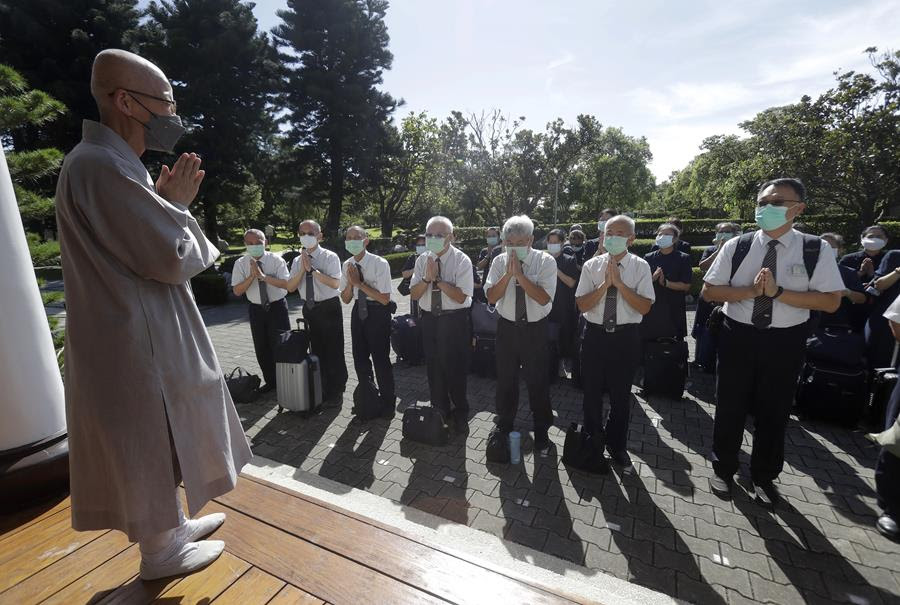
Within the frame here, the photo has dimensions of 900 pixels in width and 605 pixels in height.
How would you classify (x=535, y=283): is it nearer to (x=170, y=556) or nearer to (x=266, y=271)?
(x=170, y=556)

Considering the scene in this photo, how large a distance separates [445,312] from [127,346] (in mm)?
3159

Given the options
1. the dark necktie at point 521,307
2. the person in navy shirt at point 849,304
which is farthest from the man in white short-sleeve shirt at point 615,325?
the person in navy shirt at point 849,304

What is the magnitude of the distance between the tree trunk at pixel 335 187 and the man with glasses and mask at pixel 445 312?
24092mm

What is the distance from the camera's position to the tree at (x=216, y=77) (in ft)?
73.9

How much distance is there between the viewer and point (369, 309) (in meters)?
5.06

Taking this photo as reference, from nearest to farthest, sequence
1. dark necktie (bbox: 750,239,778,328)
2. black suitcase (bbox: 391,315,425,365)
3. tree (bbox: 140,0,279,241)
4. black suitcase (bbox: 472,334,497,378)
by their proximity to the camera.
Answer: dark necktie (bbox: 750,239,778,328)
black suitcase (bbox: 472,334,497,378)
black suitcase (bbox: 391,315,425,365)
tree (bbox: 140,0,279,241)

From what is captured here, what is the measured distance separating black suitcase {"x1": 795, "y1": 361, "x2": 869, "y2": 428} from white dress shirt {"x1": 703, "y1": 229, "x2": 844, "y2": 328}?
2194 mm

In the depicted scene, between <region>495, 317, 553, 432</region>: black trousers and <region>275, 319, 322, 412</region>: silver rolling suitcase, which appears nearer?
<region>495, 317, 553, 432</region>: black trousers

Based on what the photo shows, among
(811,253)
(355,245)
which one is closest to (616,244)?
(811,253)

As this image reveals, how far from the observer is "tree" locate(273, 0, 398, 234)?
2558 centimetres

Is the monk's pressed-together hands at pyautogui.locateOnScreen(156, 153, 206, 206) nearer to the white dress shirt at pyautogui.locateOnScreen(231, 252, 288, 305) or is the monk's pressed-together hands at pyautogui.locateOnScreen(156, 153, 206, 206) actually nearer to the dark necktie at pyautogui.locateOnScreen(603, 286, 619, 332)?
the dark necktie at pyautogui.locateOnScreen(603, 286, 619, 332)

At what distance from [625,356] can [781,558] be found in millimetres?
1741

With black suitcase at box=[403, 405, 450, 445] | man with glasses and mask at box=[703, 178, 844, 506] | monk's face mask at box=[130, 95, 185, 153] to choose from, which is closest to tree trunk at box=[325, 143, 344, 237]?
black suitcase at box=[403, 405, 450, 445]

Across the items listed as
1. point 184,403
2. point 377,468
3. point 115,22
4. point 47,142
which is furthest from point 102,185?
point 115,22
